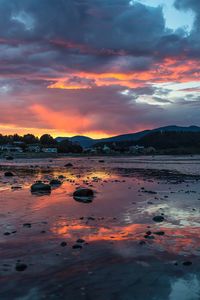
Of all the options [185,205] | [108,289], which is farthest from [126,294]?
[185,205]

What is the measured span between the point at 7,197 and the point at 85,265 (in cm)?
1393

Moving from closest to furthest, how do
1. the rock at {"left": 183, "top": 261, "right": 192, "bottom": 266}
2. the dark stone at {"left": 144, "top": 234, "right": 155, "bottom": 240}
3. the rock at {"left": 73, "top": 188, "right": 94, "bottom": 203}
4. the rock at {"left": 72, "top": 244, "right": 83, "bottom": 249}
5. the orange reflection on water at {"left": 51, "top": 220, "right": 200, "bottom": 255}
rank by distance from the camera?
1. the rock at {"left": 183, "top": 261, "right": 192, "bottom": 266}
2. the rock at {"left": 72, "top": 244, "right": 83, "bottom": 249}
3. the orange reflection on water at {"left": 51, "top": 220, "right": 200, "bottom": 255}
4. the dark stone at {"left": 144, "top": 234, "right": 155, "bottom": 240}
5. the rock at {"left": 73, "top": 188, "right": 94, "bottom": 203}

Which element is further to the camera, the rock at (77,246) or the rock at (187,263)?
the rock at (77,246)

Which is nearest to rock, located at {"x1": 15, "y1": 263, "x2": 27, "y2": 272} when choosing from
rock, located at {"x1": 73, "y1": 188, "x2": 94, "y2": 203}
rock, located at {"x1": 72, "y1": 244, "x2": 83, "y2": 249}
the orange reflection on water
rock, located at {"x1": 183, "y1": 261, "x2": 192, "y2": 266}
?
rock, located at {"x1": 72, "y1": 244, "x2": 83, "y2": 249}

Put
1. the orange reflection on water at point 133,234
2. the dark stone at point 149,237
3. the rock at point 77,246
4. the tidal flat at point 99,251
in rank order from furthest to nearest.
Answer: the dark stone at point 149,237, the orange reflection on water at point 133,234, the rock at point 77,246, the tidal flat at point 99,251

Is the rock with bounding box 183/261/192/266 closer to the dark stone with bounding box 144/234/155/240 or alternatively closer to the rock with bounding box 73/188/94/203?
the dark stone with bounding box 144/234/155/240

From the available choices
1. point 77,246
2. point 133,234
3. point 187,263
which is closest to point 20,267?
point 77,246

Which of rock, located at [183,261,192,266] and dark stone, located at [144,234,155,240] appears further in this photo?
dark stone, located at [144,234,155,240]

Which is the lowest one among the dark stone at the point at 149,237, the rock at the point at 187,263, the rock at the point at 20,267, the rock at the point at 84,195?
the rock at the point at 187,263

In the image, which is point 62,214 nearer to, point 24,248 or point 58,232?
point 58,232

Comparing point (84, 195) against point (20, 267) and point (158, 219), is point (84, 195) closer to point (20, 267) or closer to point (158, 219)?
point (158, 219)

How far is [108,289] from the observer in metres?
8.60

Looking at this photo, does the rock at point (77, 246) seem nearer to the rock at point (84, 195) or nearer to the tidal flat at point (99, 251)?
the tidal flat at point (99, 251)

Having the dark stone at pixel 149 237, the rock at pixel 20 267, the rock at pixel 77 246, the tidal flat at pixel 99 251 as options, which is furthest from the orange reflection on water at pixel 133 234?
the rock at pixel 20 267
